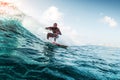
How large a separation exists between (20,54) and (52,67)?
2709 mm

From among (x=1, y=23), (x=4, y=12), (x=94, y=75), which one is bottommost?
(x=94, y=75)

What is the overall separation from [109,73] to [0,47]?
8.65 m

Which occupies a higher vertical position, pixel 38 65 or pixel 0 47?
pixel 0 47

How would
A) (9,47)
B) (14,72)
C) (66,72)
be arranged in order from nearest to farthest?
(14,72) < (66,72) < (9,47)

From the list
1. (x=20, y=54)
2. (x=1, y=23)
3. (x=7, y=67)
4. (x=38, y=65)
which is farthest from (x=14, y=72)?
(x=1, y=23)

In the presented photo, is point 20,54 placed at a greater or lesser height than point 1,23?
lesser

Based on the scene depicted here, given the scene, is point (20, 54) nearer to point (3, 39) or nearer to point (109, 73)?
point (3, 39)

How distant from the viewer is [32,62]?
557 inches

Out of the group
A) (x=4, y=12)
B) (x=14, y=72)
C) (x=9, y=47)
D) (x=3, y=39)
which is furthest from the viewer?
(x=4, y=12)

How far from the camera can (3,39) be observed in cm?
1758

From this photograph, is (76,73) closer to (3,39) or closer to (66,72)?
(66,72)

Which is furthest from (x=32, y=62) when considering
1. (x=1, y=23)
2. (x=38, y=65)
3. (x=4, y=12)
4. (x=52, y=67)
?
(x=4, y=12)

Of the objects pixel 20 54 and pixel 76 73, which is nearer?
pixel 76 73

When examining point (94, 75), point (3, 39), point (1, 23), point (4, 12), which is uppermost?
point (4, 12)
